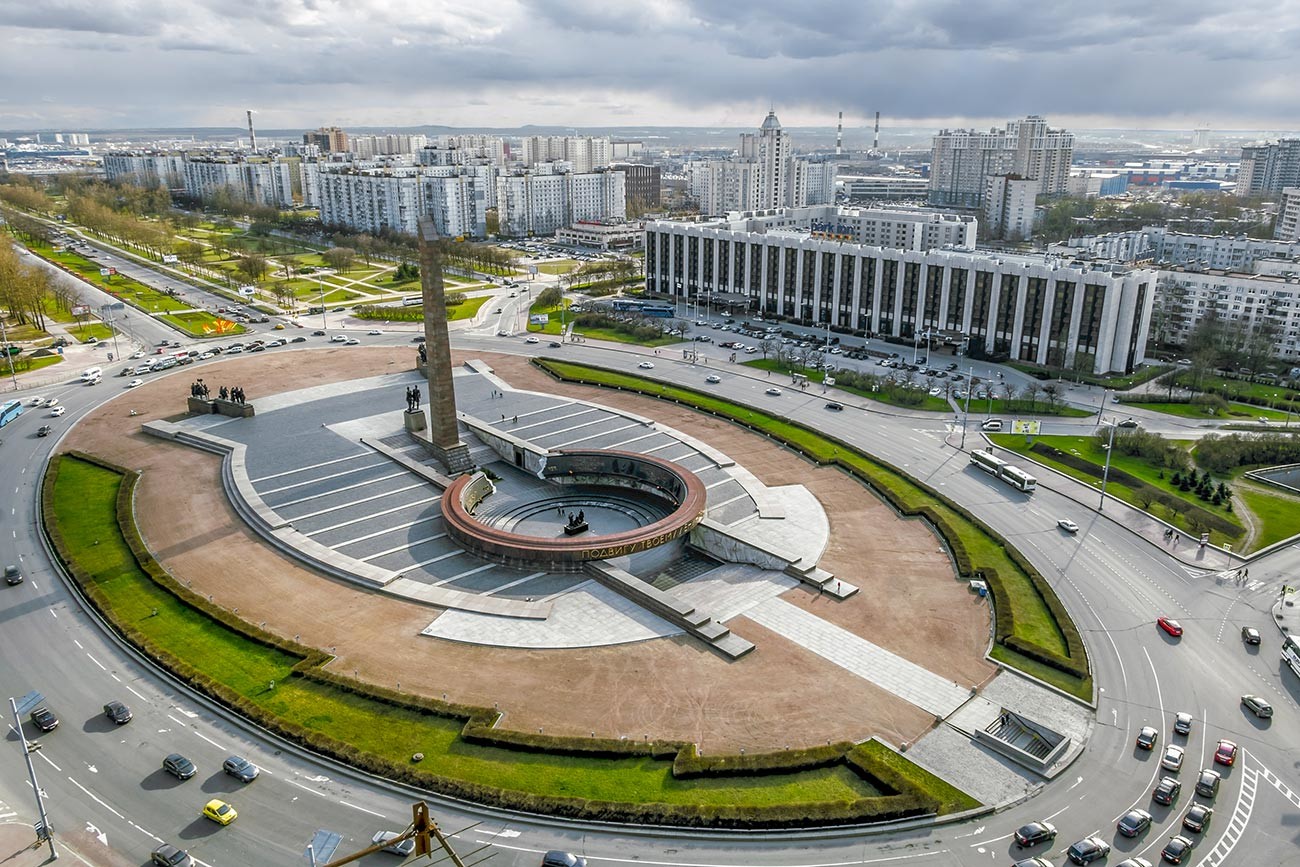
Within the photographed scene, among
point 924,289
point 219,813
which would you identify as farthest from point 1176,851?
point 924,289

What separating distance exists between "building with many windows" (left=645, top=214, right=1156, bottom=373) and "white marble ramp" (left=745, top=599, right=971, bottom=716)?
266 ft

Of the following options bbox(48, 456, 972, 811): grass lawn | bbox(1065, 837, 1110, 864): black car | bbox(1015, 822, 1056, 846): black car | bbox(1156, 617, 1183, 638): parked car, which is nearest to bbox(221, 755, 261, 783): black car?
bbox(48, 456, 972, 811): grass lawn

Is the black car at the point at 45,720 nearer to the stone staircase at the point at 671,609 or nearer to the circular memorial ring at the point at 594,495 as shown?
the circular memorial ring at the point at 594,495

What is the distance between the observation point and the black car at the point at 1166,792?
4309 cm

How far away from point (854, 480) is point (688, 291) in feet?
314

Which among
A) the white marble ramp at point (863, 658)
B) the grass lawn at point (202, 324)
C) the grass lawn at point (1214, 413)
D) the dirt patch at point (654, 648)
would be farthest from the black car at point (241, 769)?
the grass lawn at point (202, 324)

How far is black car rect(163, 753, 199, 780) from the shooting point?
142ft

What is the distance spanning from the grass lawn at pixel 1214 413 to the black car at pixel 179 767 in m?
110

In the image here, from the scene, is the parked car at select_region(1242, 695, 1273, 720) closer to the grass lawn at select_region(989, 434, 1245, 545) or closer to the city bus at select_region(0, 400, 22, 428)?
the grass lawn at select_region(989, 434, 1245, 545)

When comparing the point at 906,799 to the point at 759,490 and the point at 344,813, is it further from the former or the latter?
the point at 759,490

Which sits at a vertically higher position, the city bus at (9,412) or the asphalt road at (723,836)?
the city bus at (9,412)

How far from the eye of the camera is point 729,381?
118m

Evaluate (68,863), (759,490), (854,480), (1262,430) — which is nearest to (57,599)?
(68,863)

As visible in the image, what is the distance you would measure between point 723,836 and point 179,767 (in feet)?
92.1
